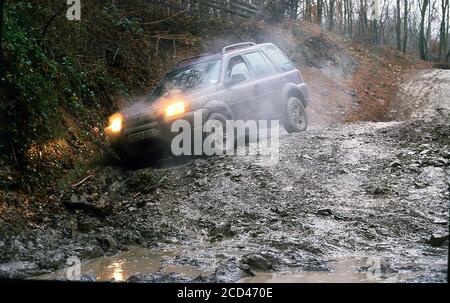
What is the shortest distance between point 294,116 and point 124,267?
646cm

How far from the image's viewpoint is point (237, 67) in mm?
9867

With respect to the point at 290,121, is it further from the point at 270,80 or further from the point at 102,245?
the point at 102,245

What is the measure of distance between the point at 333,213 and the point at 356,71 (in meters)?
17.9

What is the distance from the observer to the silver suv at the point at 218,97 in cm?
866

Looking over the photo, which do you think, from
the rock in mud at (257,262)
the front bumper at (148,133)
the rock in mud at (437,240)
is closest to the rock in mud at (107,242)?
the rock in mud at (257,262)

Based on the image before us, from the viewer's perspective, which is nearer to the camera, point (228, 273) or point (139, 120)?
point (228, 273)

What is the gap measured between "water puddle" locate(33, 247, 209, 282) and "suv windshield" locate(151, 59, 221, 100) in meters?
4.23

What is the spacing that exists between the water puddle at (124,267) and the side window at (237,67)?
4.74 m

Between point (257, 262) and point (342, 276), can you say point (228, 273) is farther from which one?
point (342, 276)

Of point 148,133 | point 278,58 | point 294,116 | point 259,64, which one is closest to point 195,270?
point 148,133

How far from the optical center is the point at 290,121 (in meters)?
10.7

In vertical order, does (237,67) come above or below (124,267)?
above

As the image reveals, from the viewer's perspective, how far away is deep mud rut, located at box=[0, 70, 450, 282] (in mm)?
4980
